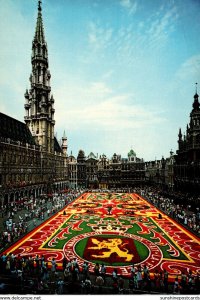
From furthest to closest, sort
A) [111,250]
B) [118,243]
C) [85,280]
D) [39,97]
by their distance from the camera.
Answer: [39,97], [118,243], [111,250], [85,280]

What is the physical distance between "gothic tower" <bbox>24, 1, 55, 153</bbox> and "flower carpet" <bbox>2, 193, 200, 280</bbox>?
38.9 metres

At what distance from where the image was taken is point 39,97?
213 feet

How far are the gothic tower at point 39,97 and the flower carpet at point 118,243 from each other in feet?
128

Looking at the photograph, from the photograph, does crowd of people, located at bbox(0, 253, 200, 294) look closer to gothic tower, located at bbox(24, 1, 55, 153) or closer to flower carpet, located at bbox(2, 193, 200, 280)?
flower carpet, located at bbox(2, 193, 200, 280)

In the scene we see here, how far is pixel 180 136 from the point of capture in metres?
52.5

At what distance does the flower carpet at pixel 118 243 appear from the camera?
1570 centimetres

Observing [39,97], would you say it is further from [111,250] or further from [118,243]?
[111,250]

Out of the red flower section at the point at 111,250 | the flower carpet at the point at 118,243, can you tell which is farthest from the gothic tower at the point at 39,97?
the red flower section at the point at 111,250

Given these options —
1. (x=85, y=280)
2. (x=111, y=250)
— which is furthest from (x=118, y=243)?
(x=85, y=280)

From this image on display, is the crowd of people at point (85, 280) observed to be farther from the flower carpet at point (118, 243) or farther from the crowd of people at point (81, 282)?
the flower carpet at point (118, 243)

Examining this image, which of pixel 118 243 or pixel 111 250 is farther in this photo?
pixel 118 243

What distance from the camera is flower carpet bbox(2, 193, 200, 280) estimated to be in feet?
51.5

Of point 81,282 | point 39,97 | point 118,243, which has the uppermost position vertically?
point 39,97

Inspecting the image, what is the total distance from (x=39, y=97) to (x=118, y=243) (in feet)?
185
